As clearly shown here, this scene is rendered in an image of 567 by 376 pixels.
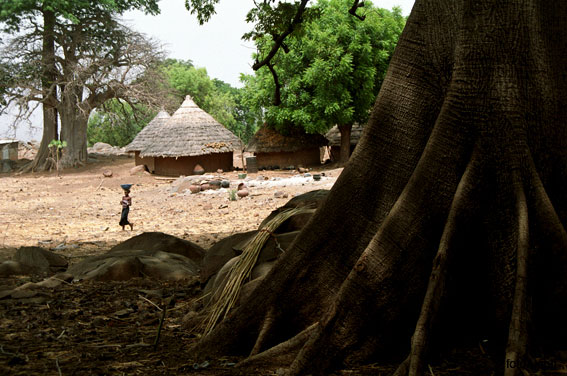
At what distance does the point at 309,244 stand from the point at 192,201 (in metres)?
14.7

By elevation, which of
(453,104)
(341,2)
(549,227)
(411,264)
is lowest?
(411,264)

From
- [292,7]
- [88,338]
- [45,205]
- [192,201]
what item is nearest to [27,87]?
[45,205]

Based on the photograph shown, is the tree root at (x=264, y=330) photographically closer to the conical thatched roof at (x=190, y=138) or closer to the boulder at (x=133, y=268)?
the boulder at (x=133, y=268)

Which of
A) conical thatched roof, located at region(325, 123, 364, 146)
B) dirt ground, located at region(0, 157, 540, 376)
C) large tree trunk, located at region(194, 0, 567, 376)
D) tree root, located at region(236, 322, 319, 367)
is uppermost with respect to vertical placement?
conical thatched roof, located at region(325, 123, 364, 146)

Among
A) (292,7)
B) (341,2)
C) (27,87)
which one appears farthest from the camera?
(27,87)

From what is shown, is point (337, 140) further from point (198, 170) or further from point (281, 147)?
point (198, 170)

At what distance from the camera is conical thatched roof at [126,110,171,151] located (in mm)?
31438

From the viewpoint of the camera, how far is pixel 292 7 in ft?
27.7

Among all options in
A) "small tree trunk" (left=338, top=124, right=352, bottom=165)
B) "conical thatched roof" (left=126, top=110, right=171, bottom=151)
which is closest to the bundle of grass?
"small tree trunk" (left=338, top=124, right=352, bottom=165)

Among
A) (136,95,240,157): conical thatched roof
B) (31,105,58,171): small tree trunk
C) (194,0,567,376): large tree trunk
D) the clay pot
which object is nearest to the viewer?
(194,0,567,376): large tree trunk

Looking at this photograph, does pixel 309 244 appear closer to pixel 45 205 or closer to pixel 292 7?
pixel 292 7

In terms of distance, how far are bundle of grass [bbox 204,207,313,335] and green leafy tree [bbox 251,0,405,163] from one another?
22.4 m

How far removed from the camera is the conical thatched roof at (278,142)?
29203 millimetres

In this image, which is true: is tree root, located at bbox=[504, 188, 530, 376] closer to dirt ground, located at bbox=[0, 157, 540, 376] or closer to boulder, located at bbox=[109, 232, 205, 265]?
dirt ground, located at bbox=[0, 157, 540, 376]
